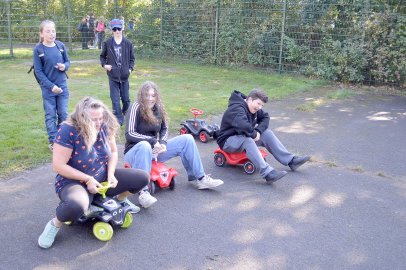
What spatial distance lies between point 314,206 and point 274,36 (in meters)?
10.7

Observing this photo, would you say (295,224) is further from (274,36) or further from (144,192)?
(274,36)

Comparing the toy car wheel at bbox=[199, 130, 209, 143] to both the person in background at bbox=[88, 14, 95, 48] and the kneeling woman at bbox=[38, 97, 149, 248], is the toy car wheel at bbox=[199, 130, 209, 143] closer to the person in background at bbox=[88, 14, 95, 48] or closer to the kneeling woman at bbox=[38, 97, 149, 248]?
the kneeling woman at bbox=[38, 97, 149, 248]

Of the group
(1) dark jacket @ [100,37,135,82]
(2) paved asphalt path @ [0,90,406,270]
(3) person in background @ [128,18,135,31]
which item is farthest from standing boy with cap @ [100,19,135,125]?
(3) person in background @ [128,18,135,31]

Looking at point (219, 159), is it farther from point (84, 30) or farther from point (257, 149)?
point (84, 30)

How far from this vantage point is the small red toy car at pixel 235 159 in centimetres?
559

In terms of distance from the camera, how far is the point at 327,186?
5270 millimetres

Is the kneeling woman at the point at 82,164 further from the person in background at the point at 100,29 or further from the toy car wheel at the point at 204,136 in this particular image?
the person in background at the point at 100,29

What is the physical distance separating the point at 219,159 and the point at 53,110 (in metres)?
2.42

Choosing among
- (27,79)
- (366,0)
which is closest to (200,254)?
(27,79)

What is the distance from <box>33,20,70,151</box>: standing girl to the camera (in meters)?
5.94

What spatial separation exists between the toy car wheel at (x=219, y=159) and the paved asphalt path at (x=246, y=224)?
3.5 inches

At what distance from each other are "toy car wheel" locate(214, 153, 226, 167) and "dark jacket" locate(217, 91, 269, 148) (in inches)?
6.2

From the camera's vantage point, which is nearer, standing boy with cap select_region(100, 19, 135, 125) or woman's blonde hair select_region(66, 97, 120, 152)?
woman's blonde hair select_region(66, 97, 120, 152)

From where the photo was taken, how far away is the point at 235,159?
18.7ft
